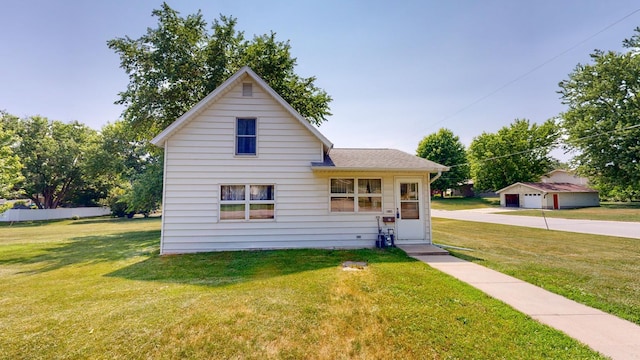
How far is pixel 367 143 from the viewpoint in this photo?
24.2m

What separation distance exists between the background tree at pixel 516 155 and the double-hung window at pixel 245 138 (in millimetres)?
44023

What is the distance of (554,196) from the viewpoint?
34.9 meters

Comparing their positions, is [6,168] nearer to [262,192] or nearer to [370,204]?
[262,192]

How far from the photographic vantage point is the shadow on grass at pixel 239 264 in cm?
637

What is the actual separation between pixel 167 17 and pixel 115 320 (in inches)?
676

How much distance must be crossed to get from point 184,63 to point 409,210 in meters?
14.8

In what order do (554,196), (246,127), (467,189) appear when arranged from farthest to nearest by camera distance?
(467,189)
(554,196)
(246,127)

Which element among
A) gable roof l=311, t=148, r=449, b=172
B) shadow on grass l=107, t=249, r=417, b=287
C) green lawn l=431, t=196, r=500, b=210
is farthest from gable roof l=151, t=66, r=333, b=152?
green lawn l=431, t=196, r=500, b=210

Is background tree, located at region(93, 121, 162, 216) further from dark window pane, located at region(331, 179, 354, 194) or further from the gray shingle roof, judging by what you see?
the gray shingle roof

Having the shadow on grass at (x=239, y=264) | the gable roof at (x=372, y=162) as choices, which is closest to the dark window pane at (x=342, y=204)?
the gable roof at (x=372, y=162)

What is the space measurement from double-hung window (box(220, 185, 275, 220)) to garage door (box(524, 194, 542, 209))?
3917cm

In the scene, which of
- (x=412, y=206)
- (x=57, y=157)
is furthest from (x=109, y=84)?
(x=57, y=157)

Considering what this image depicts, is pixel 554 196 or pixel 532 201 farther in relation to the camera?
pixel 532 201

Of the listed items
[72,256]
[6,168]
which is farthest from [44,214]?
[72,256]
